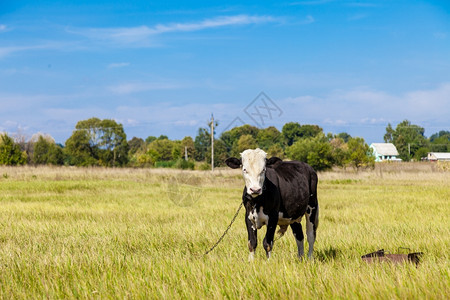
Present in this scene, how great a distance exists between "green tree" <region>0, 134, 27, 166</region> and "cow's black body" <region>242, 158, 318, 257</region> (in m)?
56.9

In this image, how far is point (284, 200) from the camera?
26.1ft

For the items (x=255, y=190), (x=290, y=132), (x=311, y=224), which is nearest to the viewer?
(x=255, y=190)

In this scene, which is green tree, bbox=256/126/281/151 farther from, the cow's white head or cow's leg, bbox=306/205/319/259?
the cow's white head

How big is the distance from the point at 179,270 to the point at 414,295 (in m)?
2.91

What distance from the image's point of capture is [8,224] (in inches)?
508

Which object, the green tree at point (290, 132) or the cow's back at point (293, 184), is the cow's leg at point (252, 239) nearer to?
the cow's back at point (293, 184)

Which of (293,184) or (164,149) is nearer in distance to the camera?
(293,184)

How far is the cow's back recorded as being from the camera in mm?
7965

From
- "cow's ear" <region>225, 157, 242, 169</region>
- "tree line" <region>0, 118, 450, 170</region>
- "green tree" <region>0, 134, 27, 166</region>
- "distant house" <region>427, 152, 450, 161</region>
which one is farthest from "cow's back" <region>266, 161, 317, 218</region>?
"distant house" <region>427, 152, 450, 161</region>

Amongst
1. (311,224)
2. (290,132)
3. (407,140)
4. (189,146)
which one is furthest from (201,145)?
(311,224)

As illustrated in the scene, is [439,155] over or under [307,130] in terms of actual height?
under

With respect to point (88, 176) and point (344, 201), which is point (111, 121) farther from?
point (344, 201)

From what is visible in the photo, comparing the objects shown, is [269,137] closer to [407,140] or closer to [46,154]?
[407,140]

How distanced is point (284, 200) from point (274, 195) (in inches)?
18.7
